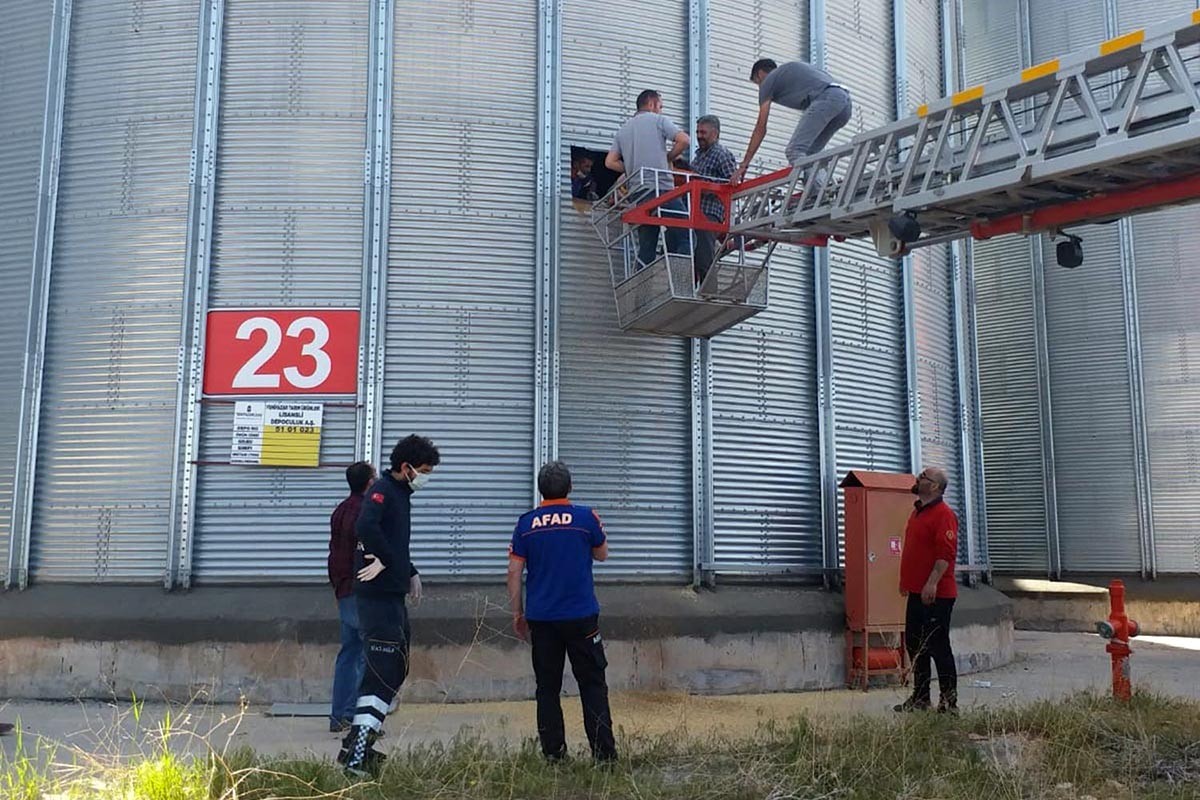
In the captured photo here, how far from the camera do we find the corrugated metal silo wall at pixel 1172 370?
1512cm

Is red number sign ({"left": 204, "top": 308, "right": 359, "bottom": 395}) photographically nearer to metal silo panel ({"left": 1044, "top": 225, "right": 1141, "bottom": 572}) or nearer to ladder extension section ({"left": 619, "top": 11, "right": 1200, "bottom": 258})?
ladder extension section ({"left": 619, "top": 11, "right": 1200, "bottom": 258})

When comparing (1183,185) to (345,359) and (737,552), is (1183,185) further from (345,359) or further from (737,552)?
(345,359)

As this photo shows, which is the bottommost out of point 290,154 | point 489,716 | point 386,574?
point 489,716

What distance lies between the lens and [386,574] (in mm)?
6453

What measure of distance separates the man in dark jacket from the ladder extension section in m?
3.23

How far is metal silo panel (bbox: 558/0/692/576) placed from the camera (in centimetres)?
1002

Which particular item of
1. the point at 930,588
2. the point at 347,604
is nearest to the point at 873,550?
the point at 930,588

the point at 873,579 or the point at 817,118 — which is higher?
the point at 817,118

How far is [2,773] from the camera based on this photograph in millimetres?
5789

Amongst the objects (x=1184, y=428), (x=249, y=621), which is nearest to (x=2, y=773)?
(x=249, y=621)

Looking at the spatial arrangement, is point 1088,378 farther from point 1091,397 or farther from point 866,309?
point 866,309

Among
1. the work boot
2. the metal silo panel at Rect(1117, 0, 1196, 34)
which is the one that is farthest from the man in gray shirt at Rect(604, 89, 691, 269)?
the metal silo panel at Rect(1117, 0, 1196, 34)

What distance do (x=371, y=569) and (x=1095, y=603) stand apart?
12.9 m

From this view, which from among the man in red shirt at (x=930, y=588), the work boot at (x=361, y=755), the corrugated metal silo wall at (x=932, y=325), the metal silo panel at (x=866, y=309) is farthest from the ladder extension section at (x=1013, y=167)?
the work boot at (x=361, y=755)
